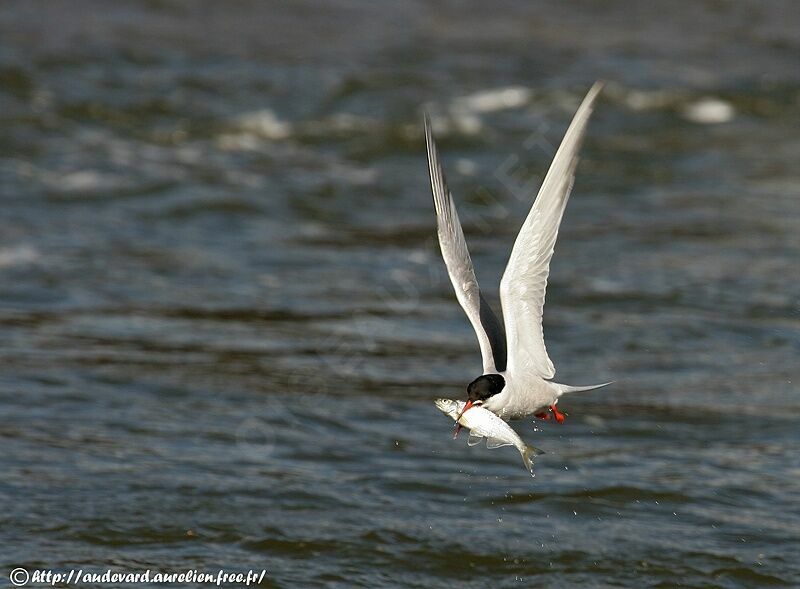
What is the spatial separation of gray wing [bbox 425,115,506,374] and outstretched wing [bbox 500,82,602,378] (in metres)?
0.12

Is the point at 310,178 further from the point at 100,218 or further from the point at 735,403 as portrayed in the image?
the point at 735,403

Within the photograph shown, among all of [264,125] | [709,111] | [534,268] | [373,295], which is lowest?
[534,268]

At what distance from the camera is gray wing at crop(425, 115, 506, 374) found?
533 centimetres

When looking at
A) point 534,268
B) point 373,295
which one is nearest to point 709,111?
point 373,295

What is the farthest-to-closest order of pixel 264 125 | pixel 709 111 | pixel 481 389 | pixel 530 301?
pixel 709 111 < pixel 264 125 < pixel 530 301 < pixel 481 389

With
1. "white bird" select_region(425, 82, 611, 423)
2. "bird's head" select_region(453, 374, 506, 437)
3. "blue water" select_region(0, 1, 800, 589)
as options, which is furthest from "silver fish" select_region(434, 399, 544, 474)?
"blue water" select_region(0, 1, 800, 589)

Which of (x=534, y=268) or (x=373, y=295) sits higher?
(x=373, y=295)

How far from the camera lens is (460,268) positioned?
5527 millimetres

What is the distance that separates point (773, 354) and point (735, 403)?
2.89 ft

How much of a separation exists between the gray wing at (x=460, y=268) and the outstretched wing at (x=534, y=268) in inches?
4.7

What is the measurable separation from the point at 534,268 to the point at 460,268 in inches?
14.1

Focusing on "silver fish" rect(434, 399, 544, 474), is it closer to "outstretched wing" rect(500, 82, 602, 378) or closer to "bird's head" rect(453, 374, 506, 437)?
"bird's head" rect(453, 374, 506, 437)

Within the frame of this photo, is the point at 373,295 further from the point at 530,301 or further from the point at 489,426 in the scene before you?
the point at 489,426

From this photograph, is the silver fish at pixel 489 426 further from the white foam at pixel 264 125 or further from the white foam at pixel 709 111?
the white foam at pixel 709 111
